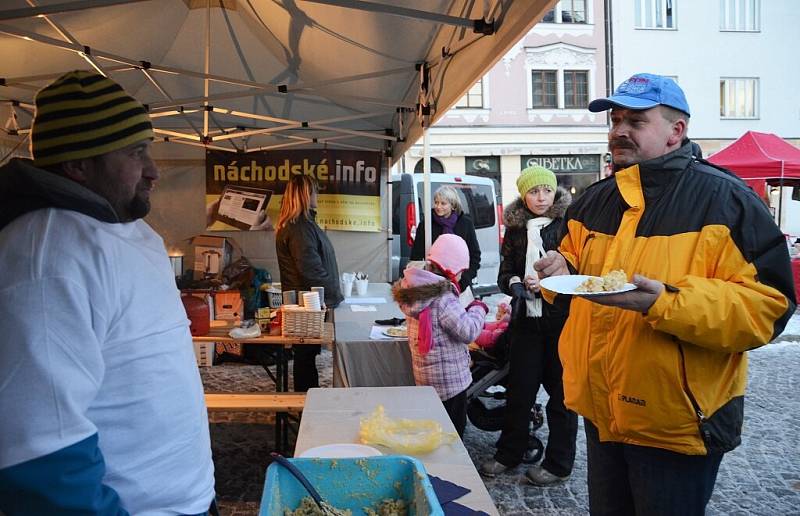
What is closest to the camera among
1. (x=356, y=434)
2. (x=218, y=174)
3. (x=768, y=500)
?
(x=356, y=434)

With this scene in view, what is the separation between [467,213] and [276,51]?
194 inches

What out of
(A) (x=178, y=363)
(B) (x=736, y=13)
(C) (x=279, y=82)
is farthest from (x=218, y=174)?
(B) (x=736, y=13)

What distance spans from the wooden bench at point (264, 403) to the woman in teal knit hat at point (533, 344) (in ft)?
4.48

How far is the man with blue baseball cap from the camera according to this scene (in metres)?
1.64

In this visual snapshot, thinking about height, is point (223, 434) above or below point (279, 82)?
below

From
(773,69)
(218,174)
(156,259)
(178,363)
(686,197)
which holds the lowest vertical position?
(178,363)

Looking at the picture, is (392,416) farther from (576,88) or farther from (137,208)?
(576,88)

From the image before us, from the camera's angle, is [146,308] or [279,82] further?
[279,82]

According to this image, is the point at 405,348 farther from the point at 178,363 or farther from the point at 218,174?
the point at 218,174

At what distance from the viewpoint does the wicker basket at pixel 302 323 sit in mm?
4055

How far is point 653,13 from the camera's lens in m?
21.3

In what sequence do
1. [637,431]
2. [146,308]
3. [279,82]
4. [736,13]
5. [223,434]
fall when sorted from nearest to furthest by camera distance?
[146,308] → [637,431] → [223,434] → [279,82] → [736,13]

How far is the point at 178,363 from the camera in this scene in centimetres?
138

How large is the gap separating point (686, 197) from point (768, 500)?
276cm
